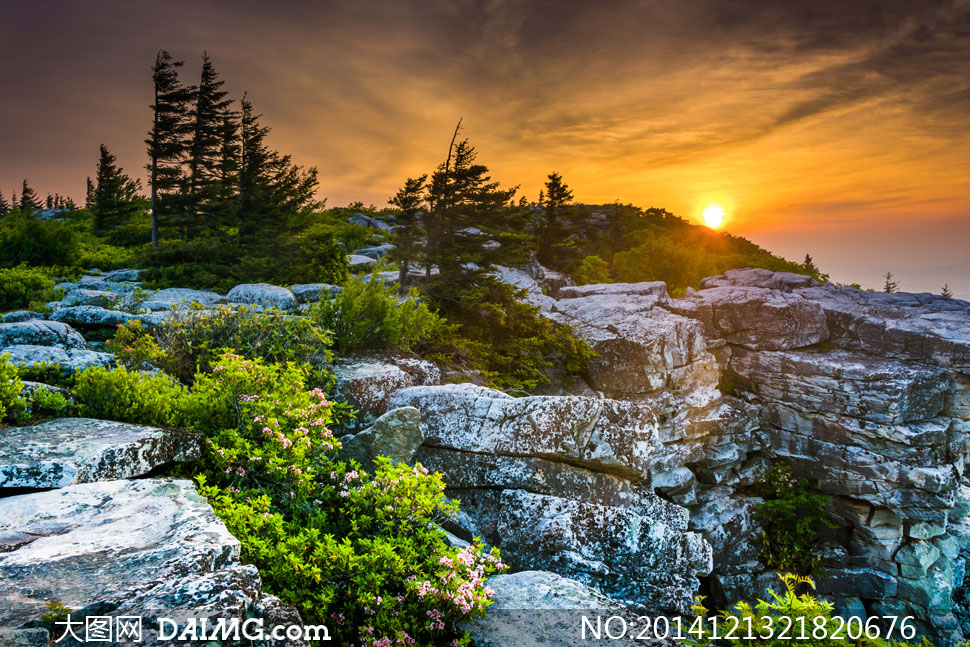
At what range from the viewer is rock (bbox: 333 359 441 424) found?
7160 millimetres


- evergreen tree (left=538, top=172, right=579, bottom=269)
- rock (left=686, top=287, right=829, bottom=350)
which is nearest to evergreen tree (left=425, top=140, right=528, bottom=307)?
rock (left=686, top=287, right=829, bottom=350)

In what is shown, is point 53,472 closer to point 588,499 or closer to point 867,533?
point 588,499

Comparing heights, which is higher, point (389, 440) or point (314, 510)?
point (389, 440)

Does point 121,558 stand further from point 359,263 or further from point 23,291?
point 359,263

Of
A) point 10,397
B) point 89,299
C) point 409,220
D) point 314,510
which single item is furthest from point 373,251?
point 314,510

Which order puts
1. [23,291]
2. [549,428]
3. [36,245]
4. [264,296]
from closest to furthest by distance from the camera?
[549,428] → [264,296] → [23,291] → [36,245]

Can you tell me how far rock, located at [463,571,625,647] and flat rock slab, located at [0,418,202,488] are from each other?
3125mm

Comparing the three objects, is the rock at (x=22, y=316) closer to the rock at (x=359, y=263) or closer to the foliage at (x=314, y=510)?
the foliage at (x=314, y=510)

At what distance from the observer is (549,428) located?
6699 millimetres

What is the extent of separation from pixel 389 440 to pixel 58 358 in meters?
4.06

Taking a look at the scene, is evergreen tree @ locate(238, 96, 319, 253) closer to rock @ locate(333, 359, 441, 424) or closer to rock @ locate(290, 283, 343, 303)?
rock @ locate(290, 283, 343, 303)

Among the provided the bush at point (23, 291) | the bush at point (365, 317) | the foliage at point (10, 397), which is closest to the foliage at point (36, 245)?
the bush at point (23, 291)

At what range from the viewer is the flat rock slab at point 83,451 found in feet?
11.7

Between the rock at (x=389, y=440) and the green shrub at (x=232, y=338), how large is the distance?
1651mm
